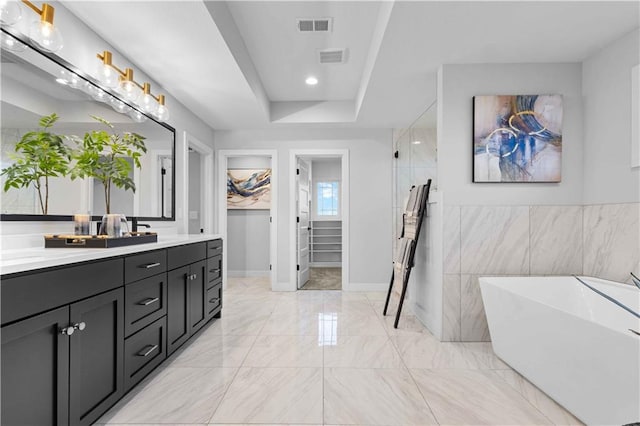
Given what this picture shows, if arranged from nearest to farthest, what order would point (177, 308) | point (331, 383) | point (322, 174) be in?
point (331, 383)
point (177, 308)
point (322, 174)

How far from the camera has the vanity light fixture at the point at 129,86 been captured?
2.22m

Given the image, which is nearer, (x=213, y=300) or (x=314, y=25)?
(x=314, y=25)

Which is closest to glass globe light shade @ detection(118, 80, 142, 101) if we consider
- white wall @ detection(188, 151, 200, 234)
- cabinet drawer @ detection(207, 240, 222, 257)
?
cabinet drawer @ detection(207, 240, 222, 257)

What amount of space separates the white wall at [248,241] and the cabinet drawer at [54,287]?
4058 mm

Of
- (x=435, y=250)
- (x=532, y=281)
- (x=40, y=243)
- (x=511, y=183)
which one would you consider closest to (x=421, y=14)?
(x=511, y=183)

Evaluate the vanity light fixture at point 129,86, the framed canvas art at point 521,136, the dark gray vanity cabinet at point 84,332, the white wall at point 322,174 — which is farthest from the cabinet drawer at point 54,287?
the white wall at point 322,174

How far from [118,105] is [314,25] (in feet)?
5.46

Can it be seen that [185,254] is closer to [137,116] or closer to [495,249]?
[137,116]

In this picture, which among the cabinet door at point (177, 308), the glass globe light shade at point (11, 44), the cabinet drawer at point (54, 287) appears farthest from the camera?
the cabinet door at point (177, 308)

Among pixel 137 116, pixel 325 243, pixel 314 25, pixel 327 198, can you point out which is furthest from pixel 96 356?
pixel 327 198

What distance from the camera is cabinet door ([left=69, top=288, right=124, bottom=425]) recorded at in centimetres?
139

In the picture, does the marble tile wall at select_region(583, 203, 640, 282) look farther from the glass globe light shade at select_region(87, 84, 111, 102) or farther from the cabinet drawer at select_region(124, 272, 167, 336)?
the glass globe light shade at select_region(87, 84, 111, 102)

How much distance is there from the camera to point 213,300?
121 inches

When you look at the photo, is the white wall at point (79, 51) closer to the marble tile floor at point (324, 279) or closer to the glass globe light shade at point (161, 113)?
the glass globe light shade at point (161, 113)
